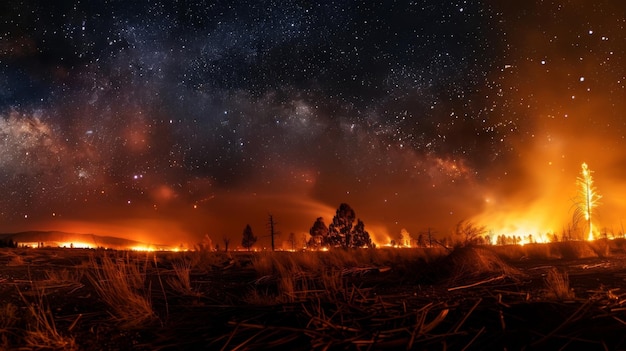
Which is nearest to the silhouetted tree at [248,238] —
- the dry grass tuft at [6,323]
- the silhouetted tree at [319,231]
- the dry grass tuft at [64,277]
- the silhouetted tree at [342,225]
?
the silhouetted tree at [319,231]

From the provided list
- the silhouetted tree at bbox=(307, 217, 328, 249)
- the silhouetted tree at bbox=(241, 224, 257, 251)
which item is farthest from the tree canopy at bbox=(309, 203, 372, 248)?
the silhouetted tree at bbox=(241, 224, 257, 251)

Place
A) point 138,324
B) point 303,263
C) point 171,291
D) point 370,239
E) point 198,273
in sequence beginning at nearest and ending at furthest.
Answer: point 138,324 < point 171,291 < point 198,273 < point 303,263 < point 370,239

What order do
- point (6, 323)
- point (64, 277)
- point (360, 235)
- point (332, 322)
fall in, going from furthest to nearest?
point (360, 235)
point (64, 277)
point (6, 323)
point (332, 322)

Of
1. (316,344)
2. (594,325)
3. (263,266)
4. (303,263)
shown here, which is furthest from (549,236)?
(316,344)

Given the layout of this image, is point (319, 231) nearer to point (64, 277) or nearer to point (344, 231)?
point (344, 231)

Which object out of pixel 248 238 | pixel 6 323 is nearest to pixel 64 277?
pixel 6 323

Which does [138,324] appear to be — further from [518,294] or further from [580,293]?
[580,293]

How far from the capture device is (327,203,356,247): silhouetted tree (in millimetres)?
65500

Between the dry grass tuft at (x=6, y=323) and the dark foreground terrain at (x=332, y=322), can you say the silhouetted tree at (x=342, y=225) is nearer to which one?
the dark foreground terrain at (x=332, y=322)

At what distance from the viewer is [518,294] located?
7000 mm

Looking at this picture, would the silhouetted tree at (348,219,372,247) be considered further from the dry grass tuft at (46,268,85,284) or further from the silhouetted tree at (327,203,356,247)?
the dry grass tuft at (46,268,85,284)

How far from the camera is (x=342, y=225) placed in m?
A: 66.0

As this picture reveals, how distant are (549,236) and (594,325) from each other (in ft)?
108

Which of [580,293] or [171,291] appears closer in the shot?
[580,293]
